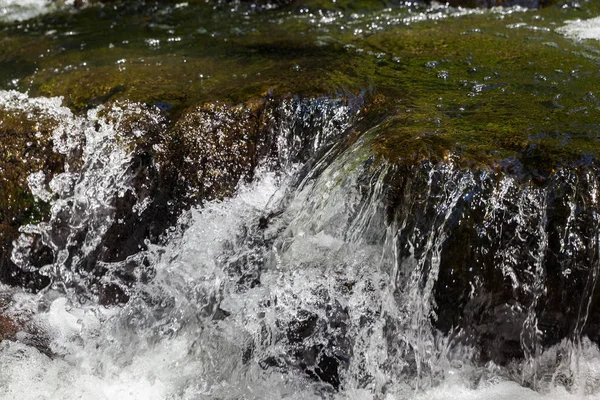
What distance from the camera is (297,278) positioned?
12.4 ft

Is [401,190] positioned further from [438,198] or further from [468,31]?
[468,31]

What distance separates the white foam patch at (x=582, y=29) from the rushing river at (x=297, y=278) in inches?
113

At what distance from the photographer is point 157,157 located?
4160 millimetres

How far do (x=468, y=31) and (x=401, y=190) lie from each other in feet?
10.5

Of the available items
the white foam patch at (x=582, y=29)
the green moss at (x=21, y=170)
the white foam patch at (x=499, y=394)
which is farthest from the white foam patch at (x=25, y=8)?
the white foam patch at (x=499, y=394)

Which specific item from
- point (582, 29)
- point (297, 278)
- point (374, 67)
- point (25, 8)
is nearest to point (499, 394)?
point (297, 278)

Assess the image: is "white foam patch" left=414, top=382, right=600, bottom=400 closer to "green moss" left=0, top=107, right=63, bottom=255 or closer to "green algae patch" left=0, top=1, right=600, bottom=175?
"green algae patch" left=0, top=1, right=600, bottom=175

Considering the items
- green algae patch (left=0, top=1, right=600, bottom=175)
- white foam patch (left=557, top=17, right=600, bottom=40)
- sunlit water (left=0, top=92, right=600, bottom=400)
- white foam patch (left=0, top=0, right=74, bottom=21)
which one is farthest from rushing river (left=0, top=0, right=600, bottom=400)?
white foam patch (left=0, top=0, right=74, bottom=21)

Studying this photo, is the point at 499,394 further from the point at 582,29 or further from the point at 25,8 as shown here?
the point at 25,8

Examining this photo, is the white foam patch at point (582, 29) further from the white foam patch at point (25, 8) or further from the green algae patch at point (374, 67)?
the white foam patch at point (25, 8)

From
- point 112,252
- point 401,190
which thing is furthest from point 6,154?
point 401,190

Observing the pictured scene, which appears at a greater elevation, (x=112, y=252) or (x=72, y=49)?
(x=72, y=49)

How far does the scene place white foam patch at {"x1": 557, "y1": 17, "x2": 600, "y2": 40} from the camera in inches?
228

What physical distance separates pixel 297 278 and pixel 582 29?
411 cm
